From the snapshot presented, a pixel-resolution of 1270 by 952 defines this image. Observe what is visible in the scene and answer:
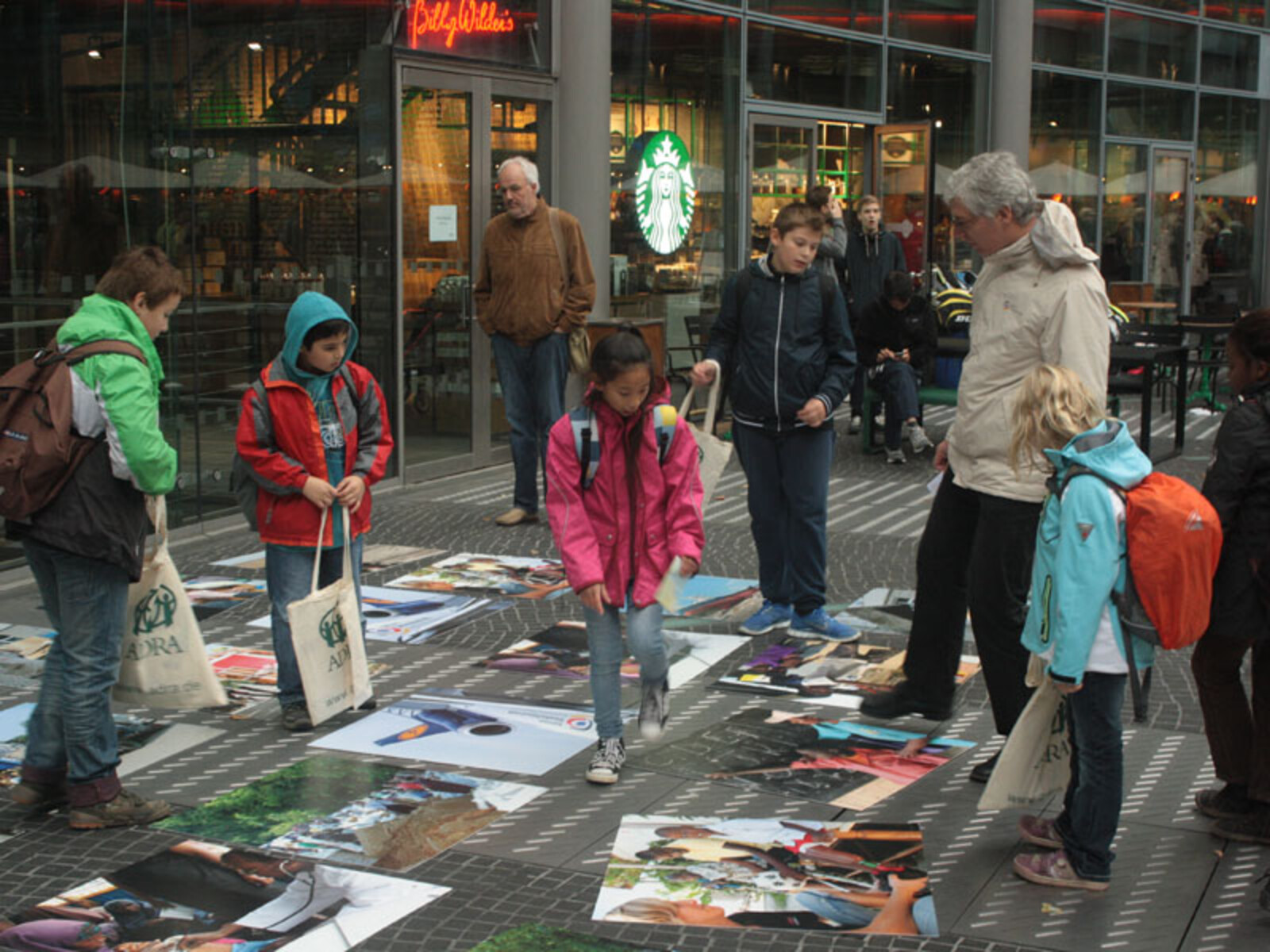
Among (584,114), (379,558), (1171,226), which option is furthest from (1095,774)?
(1171,226)

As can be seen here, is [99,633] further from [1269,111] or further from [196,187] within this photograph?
[1269,111]

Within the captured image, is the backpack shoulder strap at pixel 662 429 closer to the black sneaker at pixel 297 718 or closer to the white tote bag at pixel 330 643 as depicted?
the white tote bag at pixel 330 643

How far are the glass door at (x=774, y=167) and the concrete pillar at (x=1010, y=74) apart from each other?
3769 millimetres

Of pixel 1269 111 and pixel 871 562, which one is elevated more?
pixel 1269 111

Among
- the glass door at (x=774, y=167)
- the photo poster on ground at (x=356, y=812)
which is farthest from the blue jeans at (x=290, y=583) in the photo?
the glass door at (x=774, y=167)

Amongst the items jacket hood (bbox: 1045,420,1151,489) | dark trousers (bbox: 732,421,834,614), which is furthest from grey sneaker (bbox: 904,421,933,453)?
jacket hood (bbox: 1045,420,1151,489)

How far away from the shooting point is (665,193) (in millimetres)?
13383

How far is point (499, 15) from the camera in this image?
1161 centimetres

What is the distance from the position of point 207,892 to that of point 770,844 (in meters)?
1.55

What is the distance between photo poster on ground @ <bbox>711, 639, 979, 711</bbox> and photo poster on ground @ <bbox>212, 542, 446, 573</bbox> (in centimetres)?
249

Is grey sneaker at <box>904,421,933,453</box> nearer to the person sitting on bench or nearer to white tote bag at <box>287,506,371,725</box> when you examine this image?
the person sitting on bench

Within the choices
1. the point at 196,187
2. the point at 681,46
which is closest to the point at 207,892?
the point at 196,187

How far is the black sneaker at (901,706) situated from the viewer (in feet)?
18.1

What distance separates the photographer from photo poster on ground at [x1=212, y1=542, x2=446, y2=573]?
27.6 feet
